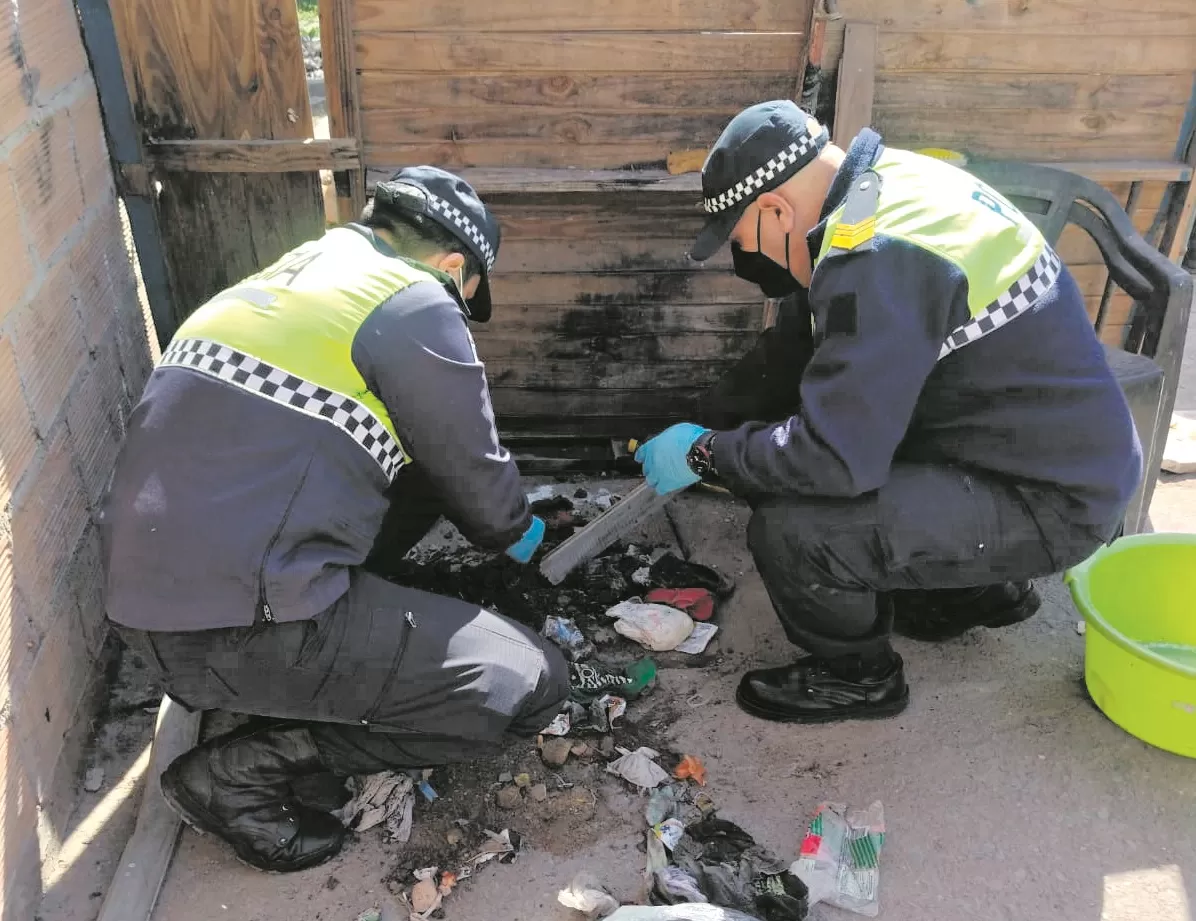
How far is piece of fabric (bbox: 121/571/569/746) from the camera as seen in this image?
217cm

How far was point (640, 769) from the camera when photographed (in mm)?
2611

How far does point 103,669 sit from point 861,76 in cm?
313

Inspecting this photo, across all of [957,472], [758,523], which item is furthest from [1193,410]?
[758,523]

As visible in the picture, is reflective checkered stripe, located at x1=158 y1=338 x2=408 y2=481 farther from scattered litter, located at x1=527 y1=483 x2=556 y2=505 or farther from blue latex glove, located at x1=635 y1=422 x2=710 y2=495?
scattered litter, located at x1=527 y1=483 x2=556 y2=505

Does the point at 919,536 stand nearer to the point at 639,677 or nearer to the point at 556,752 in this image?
the point at 639,677

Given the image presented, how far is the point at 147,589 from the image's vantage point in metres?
2.08

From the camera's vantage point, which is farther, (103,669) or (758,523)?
(103,669)

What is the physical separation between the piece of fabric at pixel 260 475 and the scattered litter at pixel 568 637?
1044 mm

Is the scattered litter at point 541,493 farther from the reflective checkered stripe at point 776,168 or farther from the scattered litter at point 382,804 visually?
the reflective checkered stripe at point 776,168

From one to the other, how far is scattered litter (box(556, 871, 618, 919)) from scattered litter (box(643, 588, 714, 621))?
1091 mm

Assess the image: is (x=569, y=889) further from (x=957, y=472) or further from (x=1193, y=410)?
(x=1193, y=410)

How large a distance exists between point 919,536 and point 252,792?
5.90ft

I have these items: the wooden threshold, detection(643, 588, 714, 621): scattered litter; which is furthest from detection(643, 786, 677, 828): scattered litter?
the wooden threshold

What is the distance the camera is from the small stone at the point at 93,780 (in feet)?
8.36
